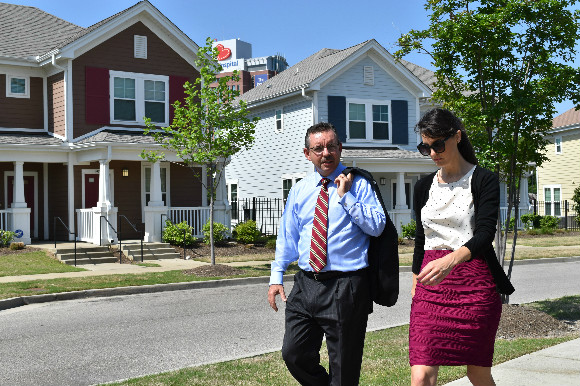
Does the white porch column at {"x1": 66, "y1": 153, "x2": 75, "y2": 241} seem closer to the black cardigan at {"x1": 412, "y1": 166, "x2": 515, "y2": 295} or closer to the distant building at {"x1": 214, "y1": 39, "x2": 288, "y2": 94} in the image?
the black cardigan at {"x1": 412, "y1": 166, "x2": 515, "y2": 295}

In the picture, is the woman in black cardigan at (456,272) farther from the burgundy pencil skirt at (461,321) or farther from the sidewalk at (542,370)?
the sidewalk at (542,370)

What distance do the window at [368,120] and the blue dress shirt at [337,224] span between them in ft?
82.7

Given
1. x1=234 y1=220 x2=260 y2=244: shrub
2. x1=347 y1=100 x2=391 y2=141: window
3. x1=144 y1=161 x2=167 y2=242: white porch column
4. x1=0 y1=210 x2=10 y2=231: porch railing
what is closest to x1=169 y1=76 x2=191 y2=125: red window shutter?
x1=144 y1=161 x2=167 y2=242: white porch column

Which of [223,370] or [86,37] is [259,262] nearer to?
[86,37]

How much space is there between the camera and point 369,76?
3034cm

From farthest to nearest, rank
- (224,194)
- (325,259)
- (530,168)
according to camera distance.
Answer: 1. (224,194)
2. (530,168)
3. (325,259)

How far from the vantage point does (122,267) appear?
19078 millimetres

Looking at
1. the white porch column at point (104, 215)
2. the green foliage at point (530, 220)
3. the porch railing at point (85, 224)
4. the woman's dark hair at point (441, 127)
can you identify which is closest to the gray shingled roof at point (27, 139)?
the white porch column at point (104, 215)

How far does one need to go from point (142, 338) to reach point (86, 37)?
17.2 meters

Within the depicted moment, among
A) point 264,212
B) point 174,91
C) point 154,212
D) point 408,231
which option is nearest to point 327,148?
point 154,212

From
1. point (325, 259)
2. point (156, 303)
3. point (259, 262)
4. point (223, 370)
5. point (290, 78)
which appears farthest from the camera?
point (290, 78)

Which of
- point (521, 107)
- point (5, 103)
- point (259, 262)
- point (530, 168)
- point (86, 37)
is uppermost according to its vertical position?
point (86, 37)

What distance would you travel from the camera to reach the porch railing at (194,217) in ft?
83.8

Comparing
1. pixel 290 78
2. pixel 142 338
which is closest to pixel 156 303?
pixel 142 338
